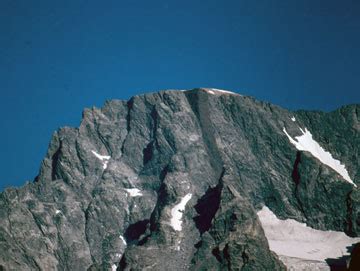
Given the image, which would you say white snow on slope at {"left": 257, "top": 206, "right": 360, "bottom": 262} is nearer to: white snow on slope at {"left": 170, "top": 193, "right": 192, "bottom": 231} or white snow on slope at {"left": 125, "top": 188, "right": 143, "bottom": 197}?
white snow on slope at {"left": 170, "top": 193, "right": 192, "bottom": 231}

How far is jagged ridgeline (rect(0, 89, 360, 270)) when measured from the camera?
145250mm

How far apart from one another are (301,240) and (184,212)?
44800 millimetres

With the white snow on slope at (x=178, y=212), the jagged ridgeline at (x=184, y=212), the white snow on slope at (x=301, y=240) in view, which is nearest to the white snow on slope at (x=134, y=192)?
the jagged ridgeline at (x=184, y=212)

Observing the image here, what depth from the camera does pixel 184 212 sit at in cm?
16175

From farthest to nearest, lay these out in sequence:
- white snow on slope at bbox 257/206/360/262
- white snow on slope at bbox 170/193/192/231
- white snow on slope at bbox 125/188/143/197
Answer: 1. white snow on slope at bbox 125/188/143/197
2. white snow on slope at bbox 257/206/360/262
3. white snow on slope at bbox 170/193/192/231

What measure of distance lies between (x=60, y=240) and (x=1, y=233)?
22.0 metres

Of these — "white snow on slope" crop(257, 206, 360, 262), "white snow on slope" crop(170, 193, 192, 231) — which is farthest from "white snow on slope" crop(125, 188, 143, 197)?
"white snow on slope" crop(257, 206, 360, 262)

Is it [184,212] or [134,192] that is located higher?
[134,192]

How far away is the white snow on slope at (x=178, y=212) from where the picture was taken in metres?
156

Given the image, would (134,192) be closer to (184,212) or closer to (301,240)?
(184,212)

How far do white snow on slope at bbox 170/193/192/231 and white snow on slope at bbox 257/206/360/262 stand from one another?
3246 cm

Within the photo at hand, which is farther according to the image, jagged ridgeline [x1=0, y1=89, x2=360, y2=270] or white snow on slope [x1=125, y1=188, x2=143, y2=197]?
white snow on slope [x1=125, y1=188, x2=143, y2=197]

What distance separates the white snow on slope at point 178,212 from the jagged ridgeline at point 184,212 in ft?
1.62

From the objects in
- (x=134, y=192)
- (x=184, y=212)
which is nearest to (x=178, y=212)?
(x=184, y=212)
